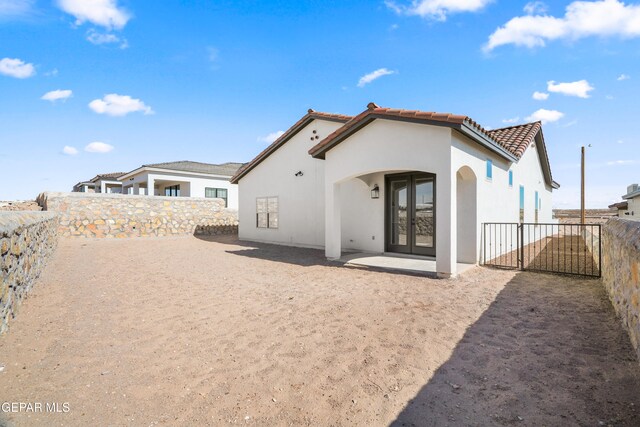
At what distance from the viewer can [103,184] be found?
91.4 ft

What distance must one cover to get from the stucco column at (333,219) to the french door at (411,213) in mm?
1799

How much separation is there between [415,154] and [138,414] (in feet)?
23.4

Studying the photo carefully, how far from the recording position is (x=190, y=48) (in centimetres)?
1080

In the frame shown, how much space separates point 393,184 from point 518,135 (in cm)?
668

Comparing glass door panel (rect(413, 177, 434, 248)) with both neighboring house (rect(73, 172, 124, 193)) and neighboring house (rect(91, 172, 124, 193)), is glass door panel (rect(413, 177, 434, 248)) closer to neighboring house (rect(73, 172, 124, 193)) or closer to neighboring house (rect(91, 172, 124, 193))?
neighboring house (rect(91, 172, 124, 193))

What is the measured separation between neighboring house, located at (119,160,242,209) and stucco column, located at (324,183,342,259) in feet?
47.2

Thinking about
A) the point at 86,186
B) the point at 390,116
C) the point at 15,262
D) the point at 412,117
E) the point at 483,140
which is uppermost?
the point at 86,186

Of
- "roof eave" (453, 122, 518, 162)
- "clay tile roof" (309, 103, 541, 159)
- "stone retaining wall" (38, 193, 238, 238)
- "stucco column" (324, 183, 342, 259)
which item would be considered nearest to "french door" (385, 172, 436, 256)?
"roof eave" (453, 122, 518, 162)

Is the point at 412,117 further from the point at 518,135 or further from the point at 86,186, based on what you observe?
the point at 86,186

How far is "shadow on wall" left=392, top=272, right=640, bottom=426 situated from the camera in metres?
2.56

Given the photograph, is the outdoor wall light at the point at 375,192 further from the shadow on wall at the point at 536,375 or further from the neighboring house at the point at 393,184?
the shadow on wall at the point at 536,375

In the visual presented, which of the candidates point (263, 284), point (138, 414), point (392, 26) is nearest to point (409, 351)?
point (138, 414)

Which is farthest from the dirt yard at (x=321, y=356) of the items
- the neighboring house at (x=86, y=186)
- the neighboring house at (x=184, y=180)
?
the neighboring house at (x=86, y=186)

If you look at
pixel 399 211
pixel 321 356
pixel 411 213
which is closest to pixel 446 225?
pixel 411 213
